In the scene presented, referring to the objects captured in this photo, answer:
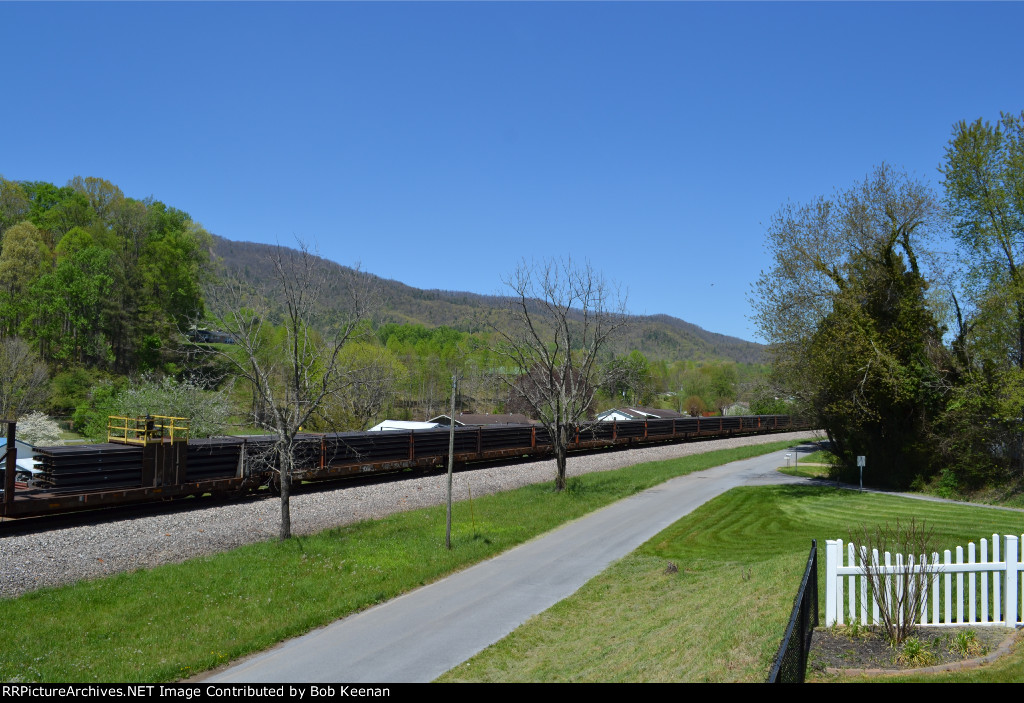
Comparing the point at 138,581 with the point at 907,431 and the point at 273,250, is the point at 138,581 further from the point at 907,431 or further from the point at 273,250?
the point at 907,431

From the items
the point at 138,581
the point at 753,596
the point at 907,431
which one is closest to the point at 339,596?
the point at 138,581

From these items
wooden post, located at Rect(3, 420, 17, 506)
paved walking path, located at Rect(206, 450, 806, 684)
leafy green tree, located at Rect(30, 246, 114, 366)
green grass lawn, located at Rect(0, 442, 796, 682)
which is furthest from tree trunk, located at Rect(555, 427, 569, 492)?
leafy green tree, located at Rect(30, 246, 114, 366)

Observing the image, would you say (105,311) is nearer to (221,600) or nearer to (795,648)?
(221,600)

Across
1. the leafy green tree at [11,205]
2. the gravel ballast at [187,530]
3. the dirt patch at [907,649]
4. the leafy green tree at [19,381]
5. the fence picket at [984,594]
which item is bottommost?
the gravel ballast at [187,530]

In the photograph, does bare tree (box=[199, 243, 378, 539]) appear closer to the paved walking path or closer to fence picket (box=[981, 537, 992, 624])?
the paved walking path

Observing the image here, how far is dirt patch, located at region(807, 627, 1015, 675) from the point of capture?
7098 mm

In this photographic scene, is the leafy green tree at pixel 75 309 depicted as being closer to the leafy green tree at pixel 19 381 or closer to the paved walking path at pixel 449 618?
the leafy green tree at pixel 19 381

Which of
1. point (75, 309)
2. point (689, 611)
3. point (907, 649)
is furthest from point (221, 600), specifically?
point (75, 309)

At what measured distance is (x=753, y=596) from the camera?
10180 millimetres

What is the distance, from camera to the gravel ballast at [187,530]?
1338 cm

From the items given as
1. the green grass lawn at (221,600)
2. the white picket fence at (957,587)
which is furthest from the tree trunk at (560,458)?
the white picket fence at (957,587)

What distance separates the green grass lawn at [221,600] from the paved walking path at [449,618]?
0.49m

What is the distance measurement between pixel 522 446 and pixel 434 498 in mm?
12439

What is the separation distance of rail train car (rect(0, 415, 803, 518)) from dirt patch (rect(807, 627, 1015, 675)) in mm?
15638
